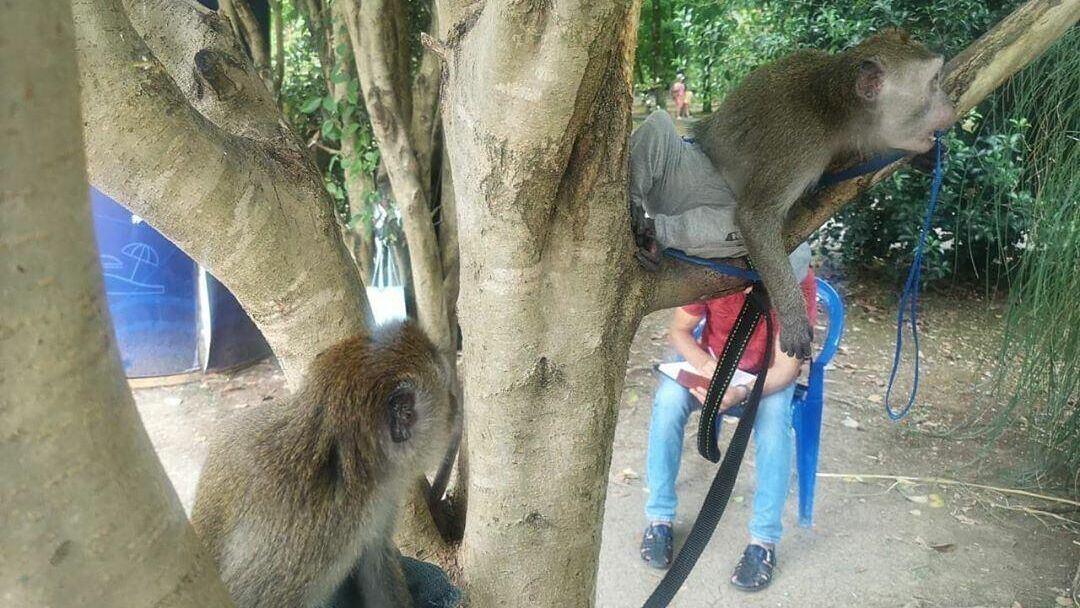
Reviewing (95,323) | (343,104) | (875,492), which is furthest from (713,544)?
(95,323)

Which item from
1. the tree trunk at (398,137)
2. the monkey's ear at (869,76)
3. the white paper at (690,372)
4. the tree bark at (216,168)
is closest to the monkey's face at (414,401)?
the tree bark at (216,168)

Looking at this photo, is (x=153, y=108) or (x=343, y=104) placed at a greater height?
(x=343, y=104)

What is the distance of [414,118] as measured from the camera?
177 inches

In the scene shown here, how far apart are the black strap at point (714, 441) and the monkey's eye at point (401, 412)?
0.67 m

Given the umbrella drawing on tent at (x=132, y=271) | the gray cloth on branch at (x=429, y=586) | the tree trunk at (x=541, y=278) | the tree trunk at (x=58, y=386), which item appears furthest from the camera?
the umbrella drawing on tent at (x=132, y=271)

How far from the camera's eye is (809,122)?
7.44 feet

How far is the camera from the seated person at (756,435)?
3.60 m

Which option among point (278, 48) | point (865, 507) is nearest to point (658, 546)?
point (865, 507)

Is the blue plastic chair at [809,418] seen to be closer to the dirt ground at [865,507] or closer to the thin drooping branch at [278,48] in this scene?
the dirt ground at [865,507]

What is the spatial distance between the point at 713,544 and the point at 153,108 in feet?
10.9

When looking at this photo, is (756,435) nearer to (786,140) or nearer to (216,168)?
(786,140)

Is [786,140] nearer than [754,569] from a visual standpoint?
Yes

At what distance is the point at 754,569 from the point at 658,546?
0.44 meters

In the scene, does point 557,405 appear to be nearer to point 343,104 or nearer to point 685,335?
point 685,335
